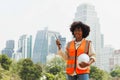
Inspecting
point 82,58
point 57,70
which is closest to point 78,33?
point 82,58

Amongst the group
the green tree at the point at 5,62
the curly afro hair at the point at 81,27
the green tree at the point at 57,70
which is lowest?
the green tree at the point at 57,70

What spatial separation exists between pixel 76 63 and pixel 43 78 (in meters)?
37.0

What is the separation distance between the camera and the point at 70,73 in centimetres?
511

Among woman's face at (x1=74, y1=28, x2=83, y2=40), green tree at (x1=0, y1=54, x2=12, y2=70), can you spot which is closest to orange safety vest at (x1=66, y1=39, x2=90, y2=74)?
woman's face at (x1=74, y1=28, x2=83, y2=40)

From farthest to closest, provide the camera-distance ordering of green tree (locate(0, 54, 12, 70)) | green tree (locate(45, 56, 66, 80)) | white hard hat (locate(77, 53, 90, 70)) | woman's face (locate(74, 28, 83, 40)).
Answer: green tree (locate(45, 56, 66, 80))
green tree (locate(0, 54, 12, 70))
woman's face (locate(74, 28, 83, 40))
white hard hat (locate(77, 53, 90, 70))

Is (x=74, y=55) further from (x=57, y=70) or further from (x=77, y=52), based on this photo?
(x=57, y=70)

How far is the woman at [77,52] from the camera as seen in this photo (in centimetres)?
504

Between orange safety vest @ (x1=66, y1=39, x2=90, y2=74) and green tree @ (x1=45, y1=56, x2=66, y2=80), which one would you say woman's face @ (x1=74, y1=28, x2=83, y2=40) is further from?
green tree @ (x1=45, y1=56, x2=66, y2=80)

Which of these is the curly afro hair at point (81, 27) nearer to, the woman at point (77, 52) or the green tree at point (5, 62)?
the woman at point (77, 52)

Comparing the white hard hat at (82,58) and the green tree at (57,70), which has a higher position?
the white hard hat at (82,58)

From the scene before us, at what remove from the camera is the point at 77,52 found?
5.13m

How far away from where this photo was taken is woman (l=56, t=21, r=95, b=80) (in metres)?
5.04

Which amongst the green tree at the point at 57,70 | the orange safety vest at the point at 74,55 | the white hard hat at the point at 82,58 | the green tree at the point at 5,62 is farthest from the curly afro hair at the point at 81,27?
the green tree at the point at 5,62

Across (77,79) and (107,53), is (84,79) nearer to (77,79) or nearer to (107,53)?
(77,79)
